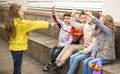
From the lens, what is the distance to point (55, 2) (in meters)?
7.27

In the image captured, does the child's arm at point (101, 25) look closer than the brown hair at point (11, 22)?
Yes

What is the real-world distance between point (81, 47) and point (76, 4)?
203cm

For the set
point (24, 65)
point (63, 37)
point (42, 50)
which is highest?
point (63, 37)

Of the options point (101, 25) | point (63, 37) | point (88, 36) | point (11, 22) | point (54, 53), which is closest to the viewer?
point (101, 25)

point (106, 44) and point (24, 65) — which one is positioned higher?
point (106, 44)

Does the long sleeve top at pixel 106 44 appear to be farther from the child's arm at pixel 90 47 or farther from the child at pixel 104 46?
the child's arm at pixel 90 47

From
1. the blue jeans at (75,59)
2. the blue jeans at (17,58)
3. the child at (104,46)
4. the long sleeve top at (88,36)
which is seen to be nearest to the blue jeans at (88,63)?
the child at (104,46)

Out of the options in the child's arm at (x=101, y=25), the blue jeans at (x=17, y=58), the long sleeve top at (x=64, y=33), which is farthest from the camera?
the long sleeve top at (x=64, y=33)

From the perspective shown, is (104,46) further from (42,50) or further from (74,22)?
(42,50)

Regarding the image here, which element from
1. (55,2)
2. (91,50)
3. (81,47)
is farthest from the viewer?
(55,2)

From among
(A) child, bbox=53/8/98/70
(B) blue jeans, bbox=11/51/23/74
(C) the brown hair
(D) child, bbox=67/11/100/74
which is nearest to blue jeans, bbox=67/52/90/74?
(D) child, bbox=67/11/100/74

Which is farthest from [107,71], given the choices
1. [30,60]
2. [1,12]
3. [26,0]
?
[1,12]

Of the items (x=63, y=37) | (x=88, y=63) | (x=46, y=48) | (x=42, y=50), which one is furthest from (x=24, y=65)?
(x=88, y=63)

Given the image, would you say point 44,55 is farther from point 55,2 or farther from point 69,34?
point 55,2
